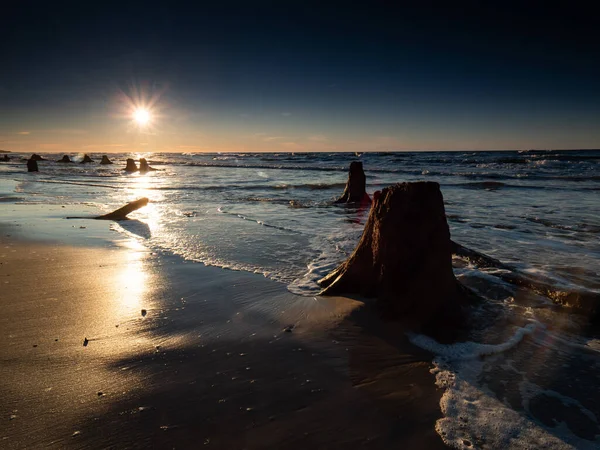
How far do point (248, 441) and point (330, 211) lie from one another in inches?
411

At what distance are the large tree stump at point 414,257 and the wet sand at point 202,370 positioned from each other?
356mm

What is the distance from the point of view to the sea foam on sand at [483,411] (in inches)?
88.1

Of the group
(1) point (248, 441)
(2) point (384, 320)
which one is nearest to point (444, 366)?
(2) point (384, 320)

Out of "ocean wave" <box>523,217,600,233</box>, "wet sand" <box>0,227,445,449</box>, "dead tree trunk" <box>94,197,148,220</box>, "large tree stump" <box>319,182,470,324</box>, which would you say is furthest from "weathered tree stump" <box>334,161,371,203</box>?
"large tree stump" <box>319,182,470,324</box>

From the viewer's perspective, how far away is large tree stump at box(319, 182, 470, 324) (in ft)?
12.7

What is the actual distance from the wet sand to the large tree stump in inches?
14.0

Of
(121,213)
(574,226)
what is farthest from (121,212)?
(574,226)

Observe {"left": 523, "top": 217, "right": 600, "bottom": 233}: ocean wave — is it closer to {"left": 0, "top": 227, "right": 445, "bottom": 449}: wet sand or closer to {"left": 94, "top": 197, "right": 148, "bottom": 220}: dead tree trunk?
{"left": 0, "top": 227, "right": 445, "bottom": 449}: wet sand

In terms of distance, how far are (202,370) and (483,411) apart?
2.18 meters

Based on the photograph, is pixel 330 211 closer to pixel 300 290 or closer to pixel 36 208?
pixel 300 290

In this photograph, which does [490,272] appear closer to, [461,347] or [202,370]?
[461,347]

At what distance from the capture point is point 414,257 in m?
4.00

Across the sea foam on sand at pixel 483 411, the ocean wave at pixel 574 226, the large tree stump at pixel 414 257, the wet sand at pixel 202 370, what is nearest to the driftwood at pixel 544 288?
the large tree stump at pixel 414 257

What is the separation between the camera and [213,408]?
2457mm
